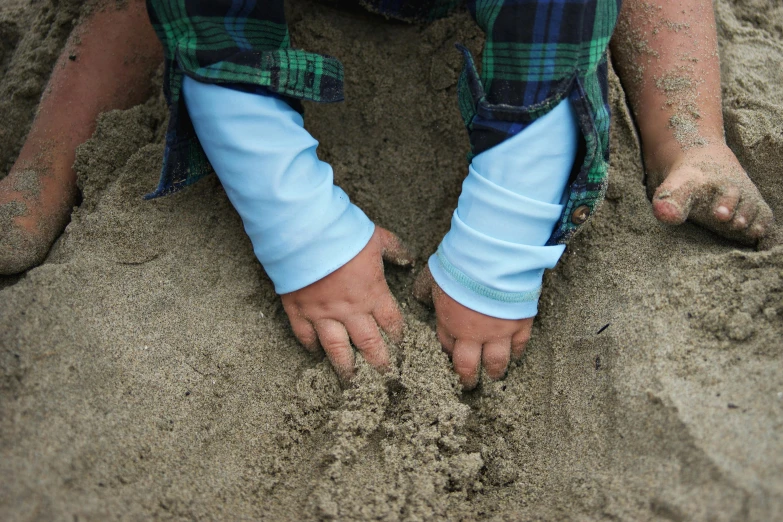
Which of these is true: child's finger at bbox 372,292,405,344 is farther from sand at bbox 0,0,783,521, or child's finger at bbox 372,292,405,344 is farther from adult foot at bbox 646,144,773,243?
adult foot at bbox 646,144,773,243

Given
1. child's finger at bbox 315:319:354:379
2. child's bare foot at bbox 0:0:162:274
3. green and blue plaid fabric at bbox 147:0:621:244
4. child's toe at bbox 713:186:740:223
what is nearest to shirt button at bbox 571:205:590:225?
green and blue plaid fabric at bbox 147:0:621:244

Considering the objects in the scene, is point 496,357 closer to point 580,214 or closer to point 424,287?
point 424,287

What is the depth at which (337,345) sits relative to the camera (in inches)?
42.4

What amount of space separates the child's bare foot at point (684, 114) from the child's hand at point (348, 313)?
496 mm

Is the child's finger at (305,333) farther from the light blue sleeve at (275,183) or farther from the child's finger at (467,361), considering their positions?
the child's finger at (467,361)

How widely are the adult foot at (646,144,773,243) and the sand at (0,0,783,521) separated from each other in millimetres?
39

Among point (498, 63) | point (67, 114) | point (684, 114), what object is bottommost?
point (67, 114)

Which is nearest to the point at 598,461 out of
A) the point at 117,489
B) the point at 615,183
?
the point at 615,183

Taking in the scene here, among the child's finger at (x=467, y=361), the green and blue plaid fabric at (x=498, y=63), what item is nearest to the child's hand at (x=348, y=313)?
the child's finger at (x=467, y=361)

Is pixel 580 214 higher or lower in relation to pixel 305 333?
higher

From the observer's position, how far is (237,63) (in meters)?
1.01

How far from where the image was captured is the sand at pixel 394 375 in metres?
0.83

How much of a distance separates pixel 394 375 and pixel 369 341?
80 millimetres

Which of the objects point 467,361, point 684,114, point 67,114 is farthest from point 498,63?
point 67,114
